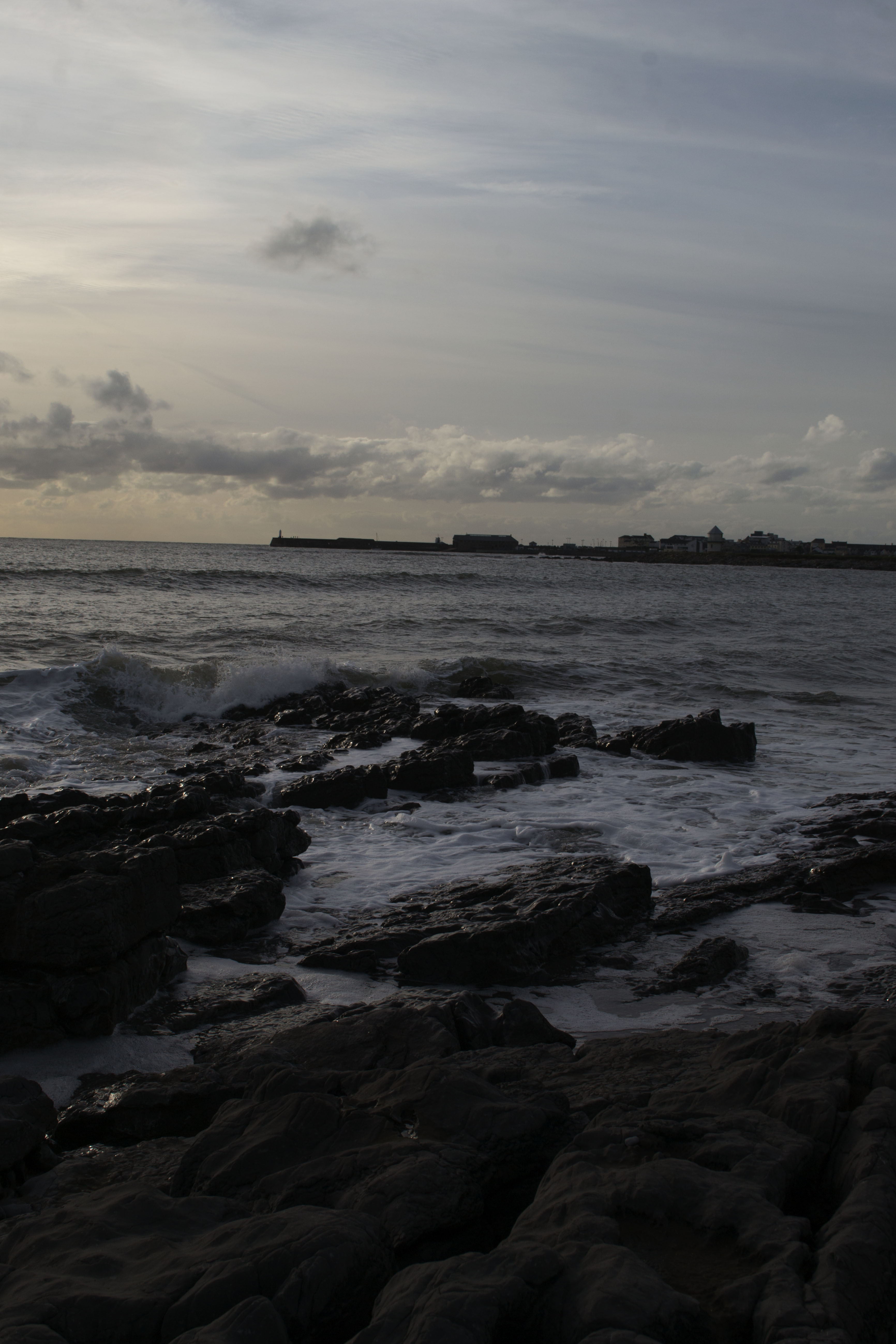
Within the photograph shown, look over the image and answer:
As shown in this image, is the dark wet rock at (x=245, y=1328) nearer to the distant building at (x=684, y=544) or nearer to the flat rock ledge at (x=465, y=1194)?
the flat rock ledge at (x=465, y=1194)

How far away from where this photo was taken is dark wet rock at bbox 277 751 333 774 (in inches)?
480

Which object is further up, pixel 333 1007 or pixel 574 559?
pixel 574 559

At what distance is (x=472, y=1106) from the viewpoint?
11.8 feet

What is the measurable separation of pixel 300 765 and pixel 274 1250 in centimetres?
972

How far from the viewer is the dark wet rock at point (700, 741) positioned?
43.1 ft

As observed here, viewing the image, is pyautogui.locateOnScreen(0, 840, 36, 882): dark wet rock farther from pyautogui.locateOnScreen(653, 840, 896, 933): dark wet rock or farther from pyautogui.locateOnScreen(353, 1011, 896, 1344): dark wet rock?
pyautogui.locateOnScreen(653, 840, 896, 933): dark wet rock

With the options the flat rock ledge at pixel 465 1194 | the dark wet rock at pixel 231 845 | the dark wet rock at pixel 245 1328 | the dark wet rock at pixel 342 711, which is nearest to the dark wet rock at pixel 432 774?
the dark wet rock at pixel 231 845

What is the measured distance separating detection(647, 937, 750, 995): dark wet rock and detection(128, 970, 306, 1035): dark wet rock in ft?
8.07

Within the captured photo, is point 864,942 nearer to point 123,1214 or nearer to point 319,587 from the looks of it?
point 123,1214

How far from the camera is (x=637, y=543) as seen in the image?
561ft

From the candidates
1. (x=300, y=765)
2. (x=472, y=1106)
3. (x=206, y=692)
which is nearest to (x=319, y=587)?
(x=206, y=692)

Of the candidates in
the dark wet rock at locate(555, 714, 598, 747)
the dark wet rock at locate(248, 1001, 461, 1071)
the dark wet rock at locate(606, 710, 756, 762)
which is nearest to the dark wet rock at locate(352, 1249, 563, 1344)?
the dark wet rock at locate(248, 1001, 461, 1071)

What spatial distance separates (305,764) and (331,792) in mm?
1980

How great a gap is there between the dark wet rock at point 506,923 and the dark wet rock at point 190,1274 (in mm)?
3124
